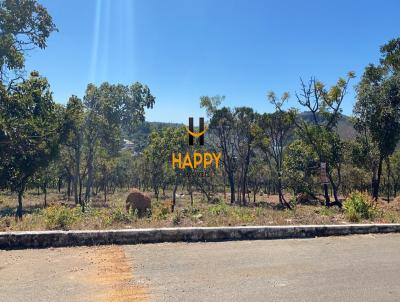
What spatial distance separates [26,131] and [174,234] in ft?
39.6

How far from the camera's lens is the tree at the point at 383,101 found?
1828cm

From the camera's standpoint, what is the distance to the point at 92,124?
33656 millimetres

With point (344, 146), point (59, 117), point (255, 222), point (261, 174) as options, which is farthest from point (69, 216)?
point (261, 174)

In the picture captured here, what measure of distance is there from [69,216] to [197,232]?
9.63 feet

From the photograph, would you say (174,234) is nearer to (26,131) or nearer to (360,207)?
(360,207)

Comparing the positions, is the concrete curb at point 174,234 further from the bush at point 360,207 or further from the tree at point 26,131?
the tree at point 26,131

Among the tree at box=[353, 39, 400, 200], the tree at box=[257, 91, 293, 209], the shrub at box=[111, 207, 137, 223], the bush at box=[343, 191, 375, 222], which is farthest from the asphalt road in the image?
the tree at box=[257, 91, 293, 209]

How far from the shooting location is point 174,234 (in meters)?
7.44

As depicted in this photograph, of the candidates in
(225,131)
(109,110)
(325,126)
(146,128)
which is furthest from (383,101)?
(146,128)

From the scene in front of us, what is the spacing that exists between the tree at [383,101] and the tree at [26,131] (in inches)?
640

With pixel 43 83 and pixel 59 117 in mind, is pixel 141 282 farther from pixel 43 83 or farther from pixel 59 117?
pixel 59 117

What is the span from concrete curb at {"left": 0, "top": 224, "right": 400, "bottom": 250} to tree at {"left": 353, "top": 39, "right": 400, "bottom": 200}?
1122 centimetres

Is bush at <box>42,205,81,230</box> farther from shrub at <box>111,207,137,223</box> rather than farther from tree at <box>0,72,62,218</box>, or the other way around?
tree at <box>0,72,62,218</box>

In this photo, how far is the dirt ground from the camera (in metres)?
4.53
